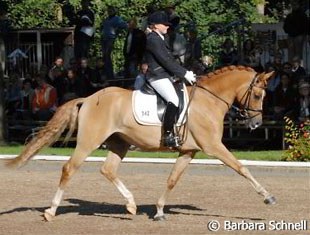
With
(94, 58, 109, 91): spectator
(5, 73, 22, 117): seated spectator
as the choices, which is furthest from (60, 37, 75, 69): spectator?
(94, 58, 109, 91): spectator

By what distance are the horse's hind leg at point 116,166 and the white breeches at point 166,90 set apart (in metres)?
1.09

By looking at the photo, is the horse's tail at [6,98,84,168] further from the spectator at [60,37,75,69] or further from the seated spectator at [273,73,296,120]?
the spectator at [60,37,75,69]

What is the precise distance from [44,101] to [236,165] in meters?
12.5

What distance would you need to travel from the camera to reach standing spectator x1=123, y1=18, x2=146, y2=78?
79.9 feet

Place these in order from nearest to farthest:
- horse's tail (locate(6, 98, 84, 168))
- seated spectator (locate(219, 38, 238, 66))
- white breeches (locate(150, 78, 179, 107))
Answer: white breeches (locate(150, 78, 179, 107)) < horse's tail (locate(6, 98, 84, 168)) < seated spectator (locate(219, 38, 238, 66))

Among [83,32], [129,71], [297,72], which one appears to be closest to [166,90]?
[297,72]

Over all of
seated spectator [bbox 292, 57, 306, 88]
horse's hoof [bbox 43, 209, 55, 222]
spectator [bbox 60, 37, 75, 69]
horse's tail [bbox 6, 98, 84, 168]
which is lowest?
spectator [bbox 60, 37, 75, 69]

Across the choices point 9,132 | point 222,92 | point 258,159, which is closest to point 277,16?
point 9,132

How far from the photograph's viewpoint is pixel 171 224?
12812mm

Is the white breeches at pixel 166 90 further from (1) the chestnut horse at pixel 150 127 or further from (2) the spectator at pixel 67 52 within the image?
(2) the spectator at pixel 67 52

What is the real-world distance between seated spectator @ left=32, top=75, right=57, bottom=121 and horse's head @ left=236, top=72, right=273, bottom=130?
457 inches

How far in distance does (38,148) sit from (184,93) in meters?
2.17

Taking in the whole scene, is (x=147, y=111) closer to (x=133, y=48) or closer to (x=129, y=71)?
(x=133, y=48)

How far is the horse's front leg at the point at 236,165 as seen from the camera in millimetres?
12864
